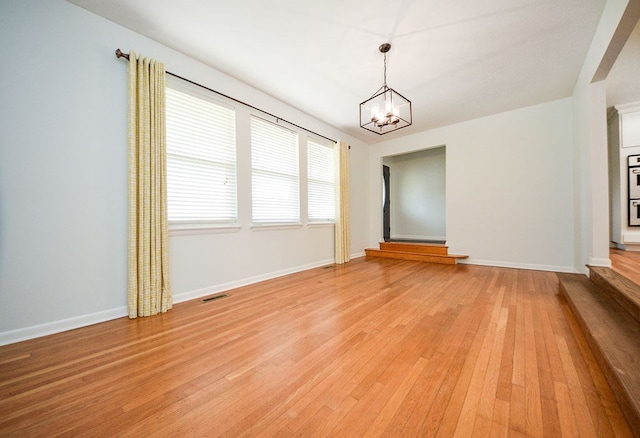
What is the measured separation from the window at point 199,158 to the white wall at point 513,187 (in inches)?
183

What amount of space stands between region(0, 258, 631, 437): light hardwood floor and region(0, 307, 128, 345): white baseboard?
0.10 meters

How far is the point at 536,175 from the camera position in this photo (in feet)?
14.3

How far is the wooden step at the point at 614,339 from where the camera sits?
110 centimetres

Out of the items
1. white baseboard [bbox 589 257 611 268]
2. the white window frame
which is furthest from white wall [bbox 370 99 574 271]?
the white window frame

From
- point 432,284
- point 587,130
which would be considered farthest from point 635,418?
point 587,130

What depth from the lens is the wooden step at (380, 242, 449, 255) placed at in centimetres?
525

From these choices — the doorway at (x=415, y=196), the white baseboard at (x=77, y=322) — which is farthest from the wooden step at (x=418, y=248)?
the white baseboard at (x=77, y=322)

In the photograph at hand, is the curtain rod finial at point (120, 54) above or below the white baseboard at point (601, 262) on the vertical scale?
above

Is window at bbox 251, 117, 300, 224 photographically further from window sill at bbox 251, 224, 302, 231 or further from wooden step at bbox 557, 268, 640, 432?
wooden step at bbox 557, 268, 640, 432

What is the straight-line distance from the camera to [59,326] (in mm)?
2100

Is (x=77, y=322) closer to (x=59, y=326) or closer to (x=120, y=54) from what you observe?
(x=59, y=326)

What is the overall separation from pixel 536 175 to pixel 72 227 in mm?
6807

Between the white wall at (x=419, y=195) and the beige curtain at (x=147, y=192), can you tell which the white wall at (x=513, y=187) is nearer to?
the white wall at (x=419, y=195)

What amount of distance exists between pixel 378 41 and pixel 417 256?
14.2ft
